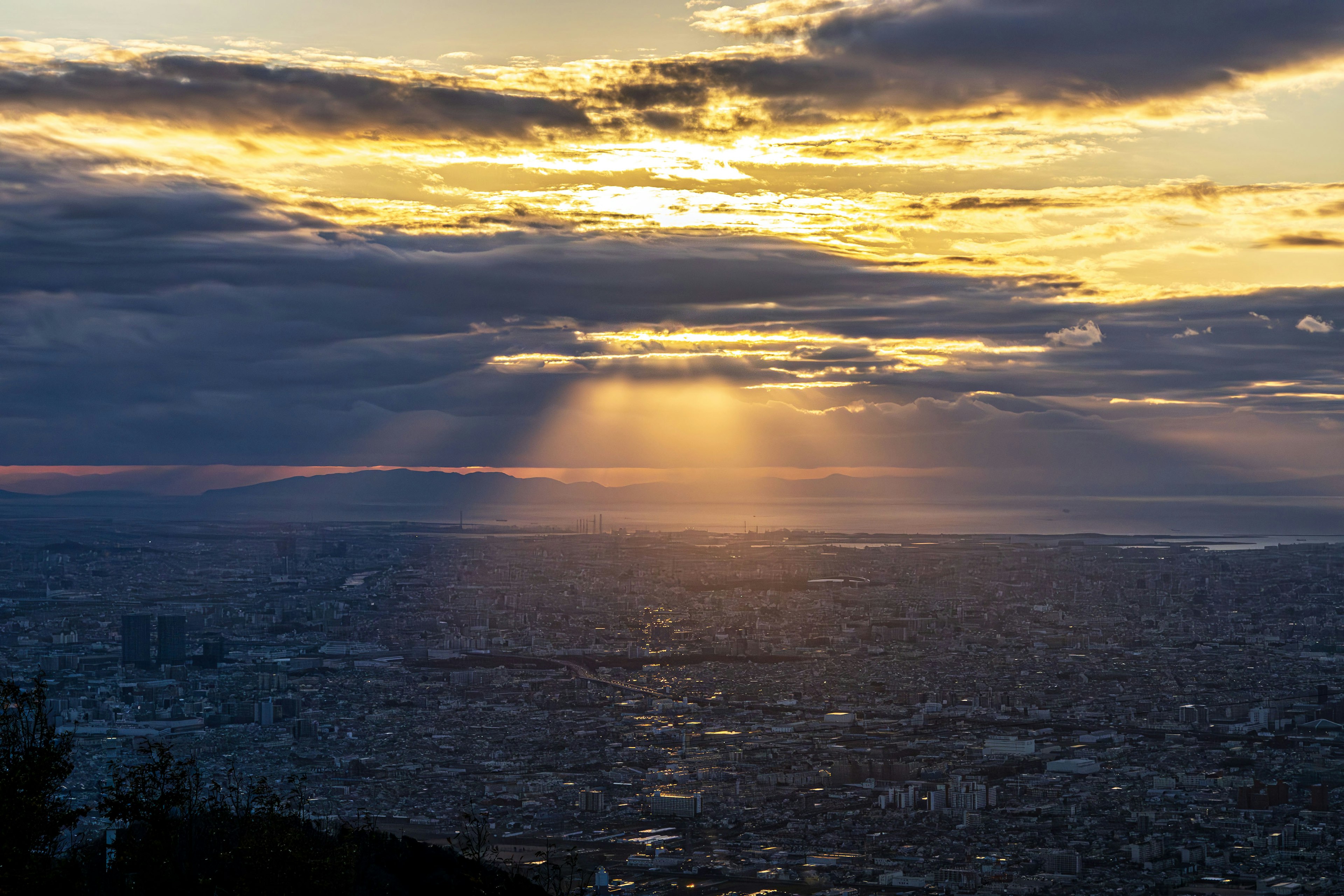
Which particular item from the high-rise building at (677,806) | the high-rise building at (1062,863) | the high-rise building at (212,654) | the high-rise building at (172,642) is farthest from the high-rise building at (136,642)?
the high-rise building at (1062,863)

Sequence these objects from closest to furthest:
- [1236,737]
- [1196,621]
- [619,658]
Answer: [1236,737], [619,658], [1196,621]

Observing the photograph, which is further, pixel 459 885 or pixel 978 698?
pixel 978 698

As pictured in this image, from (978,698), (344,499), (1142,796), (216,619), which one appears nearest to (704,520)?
(344,499)

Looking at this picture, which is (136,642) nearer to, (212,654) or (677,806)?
(212,654)

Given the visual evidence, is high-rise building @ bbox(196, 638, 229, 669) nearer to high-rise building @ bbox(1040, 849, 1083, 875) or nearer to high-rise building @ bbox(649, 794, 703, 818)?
high-rise building @ bbox(649, 794, 703, 818)

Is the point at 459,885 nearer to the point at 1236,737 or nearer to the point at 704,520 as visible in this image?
the point at 1236,737

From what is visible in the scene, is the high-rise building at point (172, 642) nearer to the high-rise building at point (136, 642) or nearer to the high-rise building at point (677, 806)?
the high-rise building at point (136, 642)
